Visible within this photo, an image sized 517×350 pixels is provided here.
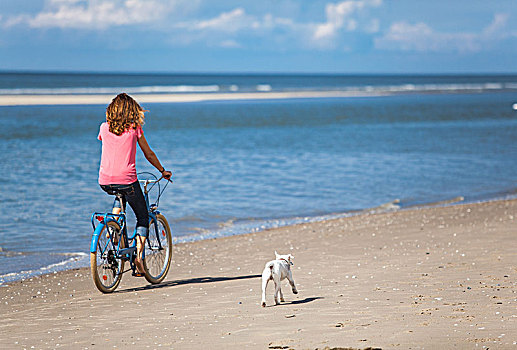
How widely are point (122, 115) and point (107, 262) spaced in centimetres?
151

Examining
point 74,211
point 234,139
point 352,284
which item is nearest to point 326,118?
point 234,139

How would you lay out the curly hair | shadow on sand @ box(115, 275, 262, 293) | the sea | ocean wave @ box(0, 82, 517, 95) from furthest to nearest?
ocean wave @ box(0, 82, 517, 95) → the sea → shadow on sand @ box(115, 275, 262, 293) → the curly hair

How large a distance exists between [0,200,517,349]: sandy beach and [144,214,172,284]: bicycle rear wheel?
15 centimetres

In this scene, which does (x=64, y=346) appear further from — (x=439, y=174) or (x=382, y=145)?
(x=382, y=145)

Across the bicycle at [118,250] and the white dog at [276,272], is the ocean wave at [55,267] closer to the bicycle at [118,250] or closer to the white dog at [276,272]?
the bicycle at [118,250]

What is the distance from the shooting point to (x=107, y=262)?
6770mm

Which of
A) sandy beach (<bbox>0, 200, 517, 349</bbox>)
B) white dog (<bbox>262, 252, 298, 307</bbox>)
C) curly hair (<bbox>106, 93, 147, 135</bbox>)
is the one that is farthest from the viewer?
curly hair (<bbox>106, 93, 147, 135</bbox>)

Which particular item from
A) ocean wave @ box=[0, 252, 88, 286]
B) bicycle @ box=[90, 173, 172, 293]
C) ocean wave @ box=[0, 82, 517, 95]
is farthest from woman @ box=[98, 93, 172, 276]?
ocean wave @ box=[0, 82, 517, 95]

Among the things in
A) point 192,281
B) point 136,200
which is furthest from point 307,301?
point 136,200

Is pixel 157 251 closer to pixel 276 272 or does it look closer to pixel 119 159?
pixel 119 159

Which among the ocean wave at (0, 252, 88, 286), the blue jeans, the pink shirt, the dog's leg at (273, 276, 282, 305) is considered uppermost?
the pink shirt

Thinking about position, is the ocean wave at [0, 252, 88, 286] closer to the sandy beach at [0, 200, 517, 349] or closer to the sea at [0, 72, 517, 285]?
the sea at [0, 72, 517, 285]

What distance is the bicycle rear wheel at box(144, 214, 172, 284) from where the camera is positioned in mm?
7348

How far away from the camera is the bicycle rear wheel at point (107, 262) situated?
6.57 metres
